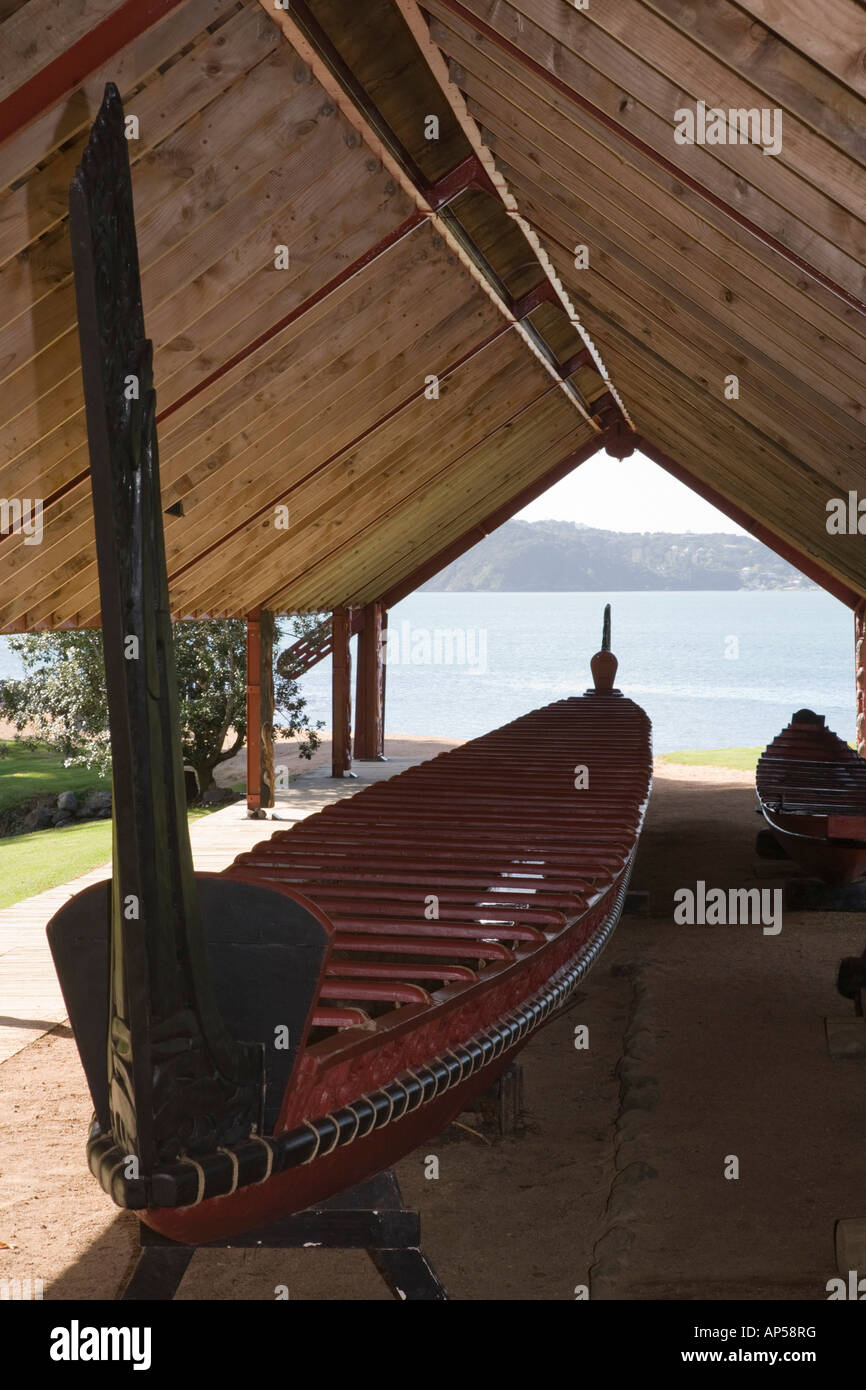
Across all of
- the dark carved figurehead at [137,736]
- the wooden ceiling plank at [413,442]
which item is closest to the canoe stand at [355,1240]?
the dark carved figurehead at [137,736]

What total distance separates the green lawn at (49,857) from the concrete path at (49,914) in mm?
133

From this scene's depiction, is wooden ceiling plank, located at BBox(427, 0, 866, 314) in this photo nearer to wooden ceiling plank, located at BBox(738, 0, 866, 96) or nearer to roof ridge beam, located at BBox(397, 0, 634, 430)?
roof ridge beam, located at BBox(397, 0, 634, 430)

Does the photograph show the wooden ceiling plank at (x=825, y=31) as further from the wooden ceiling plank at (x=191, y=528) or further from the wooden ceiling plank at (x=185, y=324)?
the wooden ceiling plank at (x=191, y=528)

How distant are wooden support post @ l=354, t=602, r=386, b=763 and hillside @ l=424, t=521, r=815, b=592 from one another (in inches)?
3423

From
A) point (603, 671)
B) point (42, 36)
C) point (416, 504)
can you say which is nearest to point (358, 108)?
point (42, 36)

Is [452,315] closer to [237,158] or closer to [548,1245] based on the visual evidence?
[237,158]

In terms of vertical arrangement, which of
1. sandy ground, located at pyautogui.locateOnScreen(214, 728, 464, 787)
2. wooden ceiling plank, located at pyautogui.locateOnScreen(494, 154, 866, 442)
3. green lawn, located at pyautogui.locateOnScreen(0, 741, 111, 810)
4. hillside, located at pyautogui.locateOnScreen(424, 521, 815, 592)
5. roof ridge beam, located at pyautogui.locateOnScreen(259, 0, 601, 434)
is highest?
hillside, located at pyautogui.locateOnScreen(424, 521, 815, 592)

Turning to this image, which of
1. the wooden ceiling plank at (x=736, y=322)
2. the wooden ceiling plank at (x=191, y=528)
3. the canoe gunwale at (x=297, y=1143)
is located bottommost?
the canoe gunwale at (x=297, y=1143)

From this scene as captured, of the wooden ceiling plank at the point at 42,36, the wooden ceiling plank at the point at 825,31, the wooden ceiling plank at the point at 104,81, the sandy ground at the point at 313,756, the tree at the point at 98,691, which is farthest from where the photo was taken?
the sandy ground at the point at 313,756

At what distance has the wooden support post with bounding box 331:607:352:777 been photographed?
1395 centimetres

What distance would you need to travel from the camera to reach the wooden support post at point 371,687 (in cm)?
1487

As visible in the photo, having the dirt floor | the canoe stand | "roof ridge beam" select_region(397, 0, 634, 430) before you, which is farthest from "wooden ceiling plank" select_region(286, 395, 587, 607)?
the canoe stand
